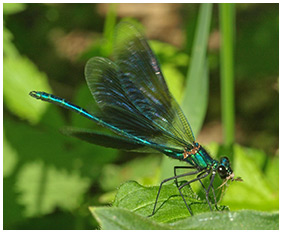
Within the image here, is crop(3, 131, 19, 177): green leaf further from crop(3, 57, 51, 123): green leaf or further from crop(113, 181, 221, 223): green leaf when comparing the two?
crop(113, 181, 221, 223): green leaf

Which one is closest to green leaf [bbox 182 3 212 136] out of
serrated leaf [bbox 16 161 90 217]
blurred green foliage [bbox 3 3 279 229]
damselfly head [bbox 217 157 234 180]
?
blurred green foliage [bbox 3 3 279 229]

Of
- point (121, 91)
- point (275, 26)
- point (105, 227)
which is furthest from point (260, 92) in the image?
point (105, 227)

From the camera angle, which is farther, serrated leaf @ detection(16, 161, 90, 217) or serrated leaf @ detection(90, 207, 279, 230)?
serrated leaf @ detection(16, 161, 90, 217)

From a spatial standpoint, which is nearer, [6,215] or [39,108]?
[6,215]

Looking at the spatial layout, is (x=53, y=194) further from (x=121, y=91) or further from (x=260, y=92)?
(x=260, y=92)

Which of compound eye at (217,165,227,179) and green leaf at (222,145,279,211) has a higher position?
compound eye at (217,165,227,179)

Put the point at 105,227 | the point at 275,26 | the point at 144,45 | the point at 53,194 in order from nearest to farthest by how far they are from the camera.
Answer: the point at 105,227 → the point at 144,45 → the point at 53,194 → the point at 275,26

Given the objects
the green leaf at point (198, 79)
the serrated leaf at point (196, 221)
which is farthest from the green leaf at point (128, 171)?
the serrated leaf at point (196, 221)

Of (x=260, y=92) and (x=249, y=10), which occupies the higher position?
(x=249, y=10)
